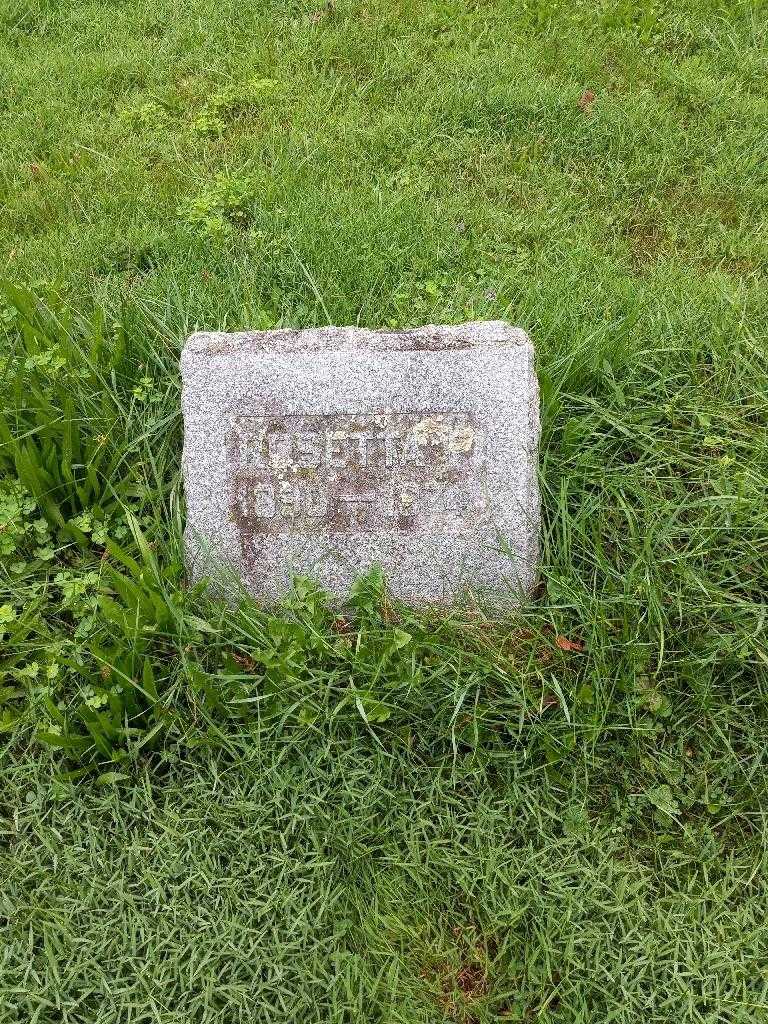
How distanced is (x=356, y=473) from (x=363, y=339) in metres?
0.41

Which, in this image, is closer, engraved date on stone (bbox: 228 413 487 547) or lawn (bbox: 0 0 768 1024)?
lawn (bbox: 0 0 768 1024)

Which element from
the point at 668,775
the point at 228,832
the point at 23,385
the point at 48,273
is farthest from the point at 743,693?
the point at 48,273

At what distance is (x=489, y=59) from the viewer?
3963 mm

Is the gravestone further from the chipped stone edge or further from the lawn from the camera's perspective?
the lawn

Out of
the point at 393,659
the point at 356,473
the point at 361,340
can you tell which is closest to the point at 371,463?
the point at 356,473

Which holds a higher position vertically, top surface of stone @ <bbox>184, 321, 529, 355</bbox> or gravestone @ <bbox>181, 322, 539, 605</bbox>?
top surface of stone @ <bbox>184, 321, 529, 355</bbox>

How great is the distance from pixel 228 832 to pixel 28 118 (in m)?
3.48

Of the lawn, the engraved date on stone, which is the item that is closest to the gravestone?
the engraved date on stone

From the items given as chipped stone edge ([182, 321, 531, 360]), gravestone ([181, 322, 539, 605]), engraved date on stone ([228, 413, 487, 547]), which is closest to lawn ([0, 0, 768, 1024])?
gravestone ([181, 322, 539, 605])

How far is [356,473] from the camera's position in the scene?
2400mm

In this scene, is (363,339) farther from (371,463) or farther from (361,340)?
(371,463)

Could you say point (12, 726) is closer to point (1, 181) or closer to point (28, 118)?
point (1, 181)

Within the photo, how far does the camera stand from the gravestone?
7.78ft

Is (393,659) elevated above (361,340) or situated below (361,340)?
below
